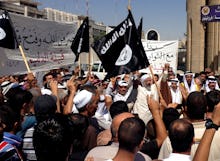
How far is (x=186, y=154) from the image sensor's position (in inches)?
117

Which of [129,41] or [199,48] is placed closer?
[129,41]

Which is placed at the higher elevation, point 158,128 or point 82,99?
point 82,99

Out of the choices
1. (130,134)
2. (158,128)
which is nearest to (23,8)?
(158,128)

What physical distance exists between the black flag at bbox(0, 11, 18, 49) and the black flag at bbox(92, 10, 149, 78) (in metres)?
1.57

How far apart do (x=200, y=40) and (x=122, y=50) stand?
19.6 m

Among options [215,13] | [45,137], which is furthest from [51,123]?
[215,13]

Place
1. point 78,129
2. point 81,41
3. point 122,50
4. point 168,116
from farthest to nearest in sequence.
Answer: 1. point 81,41
2. point 122,50
3. point 168,116
4. point 78,129

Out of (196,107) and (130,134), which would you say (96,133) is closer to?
(196,107)

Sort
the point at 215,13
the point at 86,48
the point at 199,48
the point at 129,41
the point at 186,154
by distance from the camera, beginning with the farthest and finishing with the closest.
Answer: the point at 199,48, the point at 215,13, the point at 86,48, the point at 129,41, the point at 186,154

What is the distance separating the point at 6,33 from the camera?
691cm

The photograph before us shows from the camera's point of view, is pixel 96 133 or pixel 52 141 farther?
Answer: pixel 96 133

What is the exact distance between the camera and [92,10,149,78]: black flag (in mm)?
6148

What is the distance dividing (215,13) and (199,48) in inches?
241

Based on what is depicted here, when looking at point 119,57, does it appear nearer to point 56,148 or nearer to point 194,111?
point 194,111
